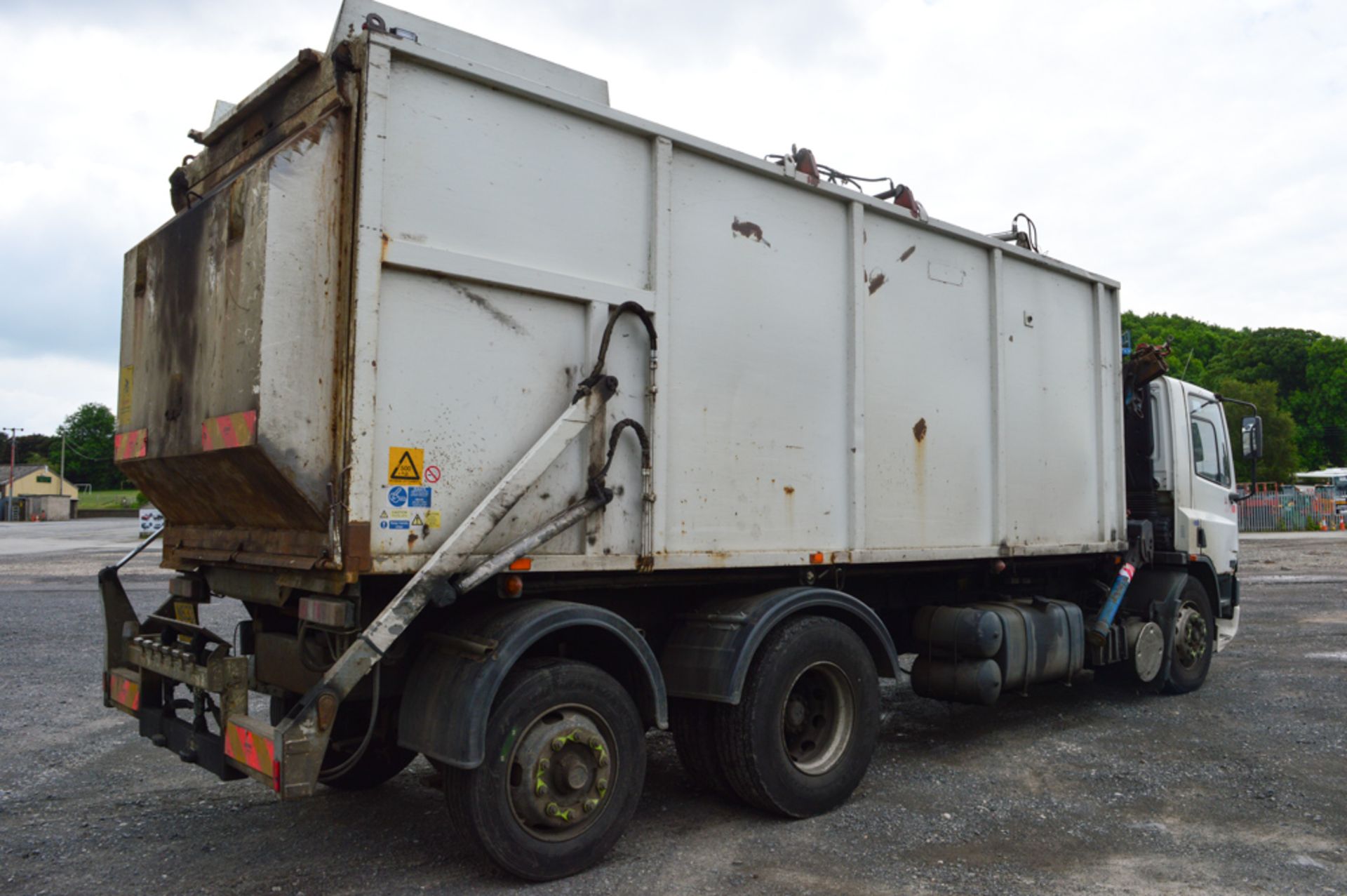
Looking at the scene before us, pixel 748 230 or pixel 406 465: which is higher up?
pixel 748 230

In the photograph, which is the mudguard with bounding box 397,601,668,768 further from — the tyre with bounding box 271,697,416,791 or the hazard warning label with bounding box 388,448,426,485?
the hazard warning label with bounding box 388,448,426,485

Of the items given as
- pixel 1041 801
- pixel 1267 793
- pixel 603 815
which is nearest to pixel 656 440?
pixel 603 815

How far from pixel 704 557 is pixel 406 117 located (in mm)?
2390

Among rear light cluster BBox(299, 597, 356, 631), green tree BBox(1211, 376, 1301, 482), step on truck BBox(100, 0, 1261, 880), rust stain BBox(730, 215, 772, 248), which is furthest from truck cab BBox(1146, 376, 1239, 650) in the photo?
green tree BBox(1211, 376, 1301, 482)

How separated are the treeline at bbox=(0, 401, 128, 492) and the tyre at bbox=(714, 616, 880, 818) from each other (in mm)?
104995

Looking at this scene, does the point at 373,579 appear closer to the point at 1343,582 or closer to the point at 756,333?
the point at 756,333

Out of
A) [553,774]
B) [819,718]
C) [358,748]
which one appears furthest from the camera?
[819,718]

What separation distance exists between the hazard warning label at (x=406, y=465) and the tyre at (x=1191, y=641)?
651cm

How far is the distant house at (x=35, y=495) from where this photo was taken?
6166cm

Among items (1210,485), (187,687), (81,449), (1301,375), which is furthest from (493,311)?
(81,449)

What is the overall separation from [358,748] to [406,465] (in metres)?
1.32

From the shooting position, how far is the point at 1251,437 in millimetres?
8352

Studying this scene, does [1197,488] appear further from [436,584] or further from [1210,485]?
[436,584]

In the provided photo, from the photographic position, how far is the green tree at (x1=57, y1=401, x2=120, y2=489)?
101438 mm
